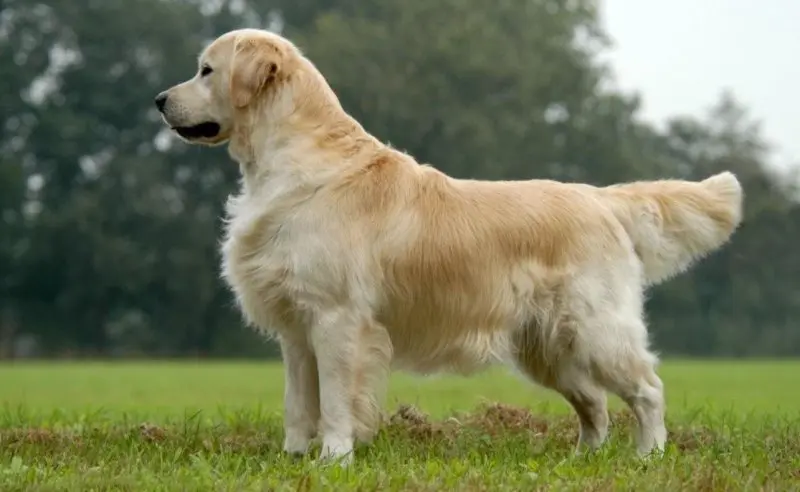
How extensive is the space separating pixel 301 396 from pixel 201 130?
159cm

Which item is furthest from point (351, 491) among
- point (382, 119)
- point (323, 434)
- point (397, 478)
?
point (382, 119)

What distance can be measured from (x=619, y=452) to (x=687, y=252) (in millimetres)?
1451

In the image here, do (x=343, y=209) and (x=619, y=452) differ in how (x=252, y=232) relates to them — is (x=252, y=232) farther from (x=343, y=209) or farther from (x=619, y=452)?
(x=619, y=452)

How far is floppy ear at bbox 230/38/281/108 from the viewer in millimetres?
6668

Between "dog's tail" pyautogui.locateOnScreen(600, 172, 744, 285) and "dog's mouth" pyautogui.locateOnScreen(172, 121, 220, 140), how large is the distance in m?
2.31

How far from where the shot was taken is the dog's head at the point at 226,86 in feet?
21.9

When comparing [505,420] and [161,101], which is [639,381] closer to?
[505,420]

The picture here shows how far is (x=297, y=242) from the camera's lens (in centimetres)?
641

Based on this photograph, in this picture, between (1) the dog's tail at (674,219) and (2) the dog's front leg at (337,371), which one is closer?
(2) the dog's front leg at (337,371)

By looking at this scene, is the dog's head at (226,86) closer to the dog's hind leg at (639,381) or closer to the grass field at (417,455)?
the grass field at (417,455)

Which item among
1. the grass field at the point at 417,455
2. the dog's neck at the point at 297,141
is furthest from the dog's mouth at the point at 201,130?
the grass field at the point at 417,455

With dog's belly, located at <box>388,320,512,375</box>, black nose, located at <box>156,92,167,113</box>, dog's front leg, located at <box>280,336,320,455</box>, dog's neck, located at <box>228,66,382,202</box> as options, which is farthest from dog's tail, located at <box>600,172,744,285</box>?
black nose, located at <box>156,92,167,113</box>

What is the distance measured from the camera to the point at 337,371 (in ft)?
21.1

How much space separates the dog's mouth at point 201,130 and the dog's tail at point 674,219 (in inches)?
91.0
